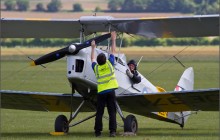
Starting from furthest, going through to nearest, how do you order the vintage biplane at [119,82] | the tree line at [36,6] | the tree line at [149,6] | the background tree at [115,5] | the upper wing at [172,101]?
the tree line at [36,6] < the background tree at [115,5] < the tree line at [149,6] < the upper wing at [172,101] < the vintage biplane at [119,82]

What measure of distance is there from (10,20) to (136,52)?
47073mm

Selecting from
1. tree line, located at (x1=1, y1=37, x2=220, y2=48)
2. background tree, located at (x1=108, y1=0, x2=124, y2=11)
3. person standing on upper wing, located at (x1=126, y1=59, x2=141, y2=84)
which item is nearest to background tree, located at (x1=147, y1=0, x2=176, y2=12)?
tree line, located at (x1=1, y1=37, x2=220, y2=48)

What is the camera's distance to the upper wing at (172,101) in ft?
52.9

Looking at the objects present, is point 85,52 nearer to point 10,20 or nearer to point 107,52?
point 107,52

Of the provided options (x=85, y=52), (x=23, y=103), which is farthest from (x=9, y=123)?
(x=85, y=52)

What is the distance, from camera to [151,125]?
19.3 metres

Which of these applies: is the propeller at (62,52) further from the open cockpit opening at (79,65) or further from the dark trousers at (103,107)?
the dark trousers at (103,107)

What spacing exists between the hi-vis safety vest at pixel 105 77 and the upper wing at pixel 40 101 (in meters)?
1.10

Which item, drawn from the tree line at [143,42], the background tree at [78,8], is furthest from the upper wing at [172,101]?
the background tree at [78,8]

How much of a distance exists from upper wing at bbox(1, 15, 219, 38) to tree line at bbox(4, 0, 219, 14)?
55713 millimetres

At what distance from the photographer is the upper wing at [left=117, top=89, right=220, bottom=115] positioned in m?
16.1

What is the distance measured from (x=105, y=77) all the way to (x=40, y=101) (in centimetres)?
233

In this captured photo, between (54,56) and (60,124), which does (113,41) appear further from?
(60,124)

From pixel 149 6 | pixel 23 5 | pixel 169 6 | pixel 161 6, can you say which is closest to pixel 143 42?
pixel 161 6
